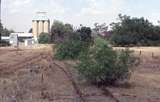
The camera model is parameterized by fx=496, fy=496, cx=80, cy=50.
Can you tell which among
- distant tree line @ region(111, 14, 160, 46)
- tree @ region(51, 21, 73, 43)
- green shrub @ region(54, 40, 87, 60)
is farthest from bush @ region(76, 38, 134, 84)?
distant tree line @ region(111, 14, 160, 46)

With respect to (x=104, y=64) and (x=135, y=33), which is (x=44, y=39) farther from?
(x=104, y=64)

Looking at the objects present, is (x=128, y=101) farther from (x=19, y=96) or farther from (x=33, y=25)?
(x=33, y=25)

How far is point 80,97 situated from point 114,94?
1920 mm

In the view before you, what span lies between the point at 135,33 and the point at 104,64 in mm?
84160

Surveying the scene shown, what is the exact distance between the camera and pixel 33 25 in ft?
641

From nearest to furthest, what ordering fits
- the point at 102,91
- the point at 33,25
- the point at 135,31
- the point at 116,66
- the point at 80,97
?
1. the point at 80,97
2. the point at 102,91
3. the point at 116,66
4. the point at 135,31
5. the point at 33,25

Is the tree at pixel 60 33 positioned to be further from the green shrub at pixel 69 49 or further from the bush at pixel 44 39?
the green shrub at pixel 69 49

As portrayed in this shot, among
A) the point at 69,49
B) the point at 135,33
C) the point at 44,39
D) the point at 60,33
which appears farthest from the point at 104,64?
the point at 44,39

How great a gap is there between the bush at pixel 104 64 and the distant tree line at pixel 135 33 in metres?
78.8

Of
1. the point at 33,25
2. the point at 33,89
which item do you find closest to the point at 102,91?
the point at 33,89

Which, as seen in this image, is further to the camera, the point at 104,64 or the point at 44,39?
the point at 44,39

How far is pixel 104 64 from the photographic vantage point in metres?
22.5

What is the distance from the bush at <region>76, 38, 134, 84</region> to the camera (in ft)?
73.2

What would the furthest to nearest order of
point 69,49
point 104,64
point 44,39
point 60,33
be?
point 44,39
point 60,33
point 69,49
point 104,64
